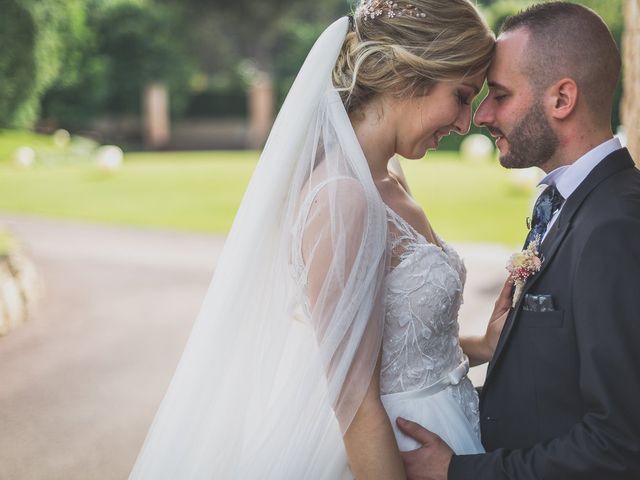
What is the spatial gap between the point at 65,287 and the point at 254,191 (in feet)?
22.9

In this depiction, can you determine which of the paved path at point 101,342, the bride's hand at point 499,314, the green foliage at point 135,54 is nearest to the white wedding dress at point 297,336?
the bride's hand at point 499,314

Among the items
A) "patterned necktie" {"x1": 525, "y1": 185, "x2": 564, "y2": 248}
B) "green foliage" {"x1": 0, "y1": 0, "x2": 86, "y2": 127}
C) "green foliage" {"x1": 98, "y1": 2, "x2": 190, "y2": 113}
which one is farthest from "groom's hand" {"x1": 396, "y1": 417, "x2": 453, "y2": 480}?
"green foliage" {"x1": 98, "y1": 2, "x2": 190, "y2": 113}

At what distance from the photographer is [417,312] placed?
2363 mm

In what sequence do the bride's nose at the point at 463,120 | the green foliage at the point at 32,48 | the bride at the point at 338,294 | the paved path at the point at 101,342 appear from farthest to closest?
the green foliage at the point at 32,48 → the paved path at the point at 101,342 → the bride's nose at the point at 463,120 → the bride at the point at 338,294

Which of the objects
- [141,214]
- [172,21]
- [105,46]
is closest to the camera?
[141,214]

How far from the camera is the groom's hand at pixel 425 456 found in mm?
2199

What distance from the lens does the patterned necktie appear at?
2297 millimetres

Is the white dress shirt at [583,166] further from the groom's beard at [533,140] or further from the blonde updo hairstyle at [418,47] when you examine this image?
the blonde updo hairstyle at [418,47]

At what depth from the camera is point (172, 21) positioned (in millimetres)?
42844

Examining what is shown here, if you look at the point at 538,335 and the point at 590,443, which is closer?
the point at 590,443

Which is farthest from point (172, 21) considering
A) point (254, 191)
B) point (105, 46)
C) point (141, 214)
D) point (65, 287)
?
point (254, 191)

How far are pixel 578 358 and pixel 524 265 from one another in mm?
314

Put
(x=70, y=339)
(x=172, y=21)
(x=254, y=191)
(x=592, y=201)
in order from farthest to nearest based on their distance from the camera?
1. (x=172, y=21)
2. (x=70, y=339)
3. (x=254, y=191)
4. (x=592, y=201)

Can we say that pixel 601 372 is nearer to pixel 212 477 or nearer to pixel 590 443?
pixel 590 443
